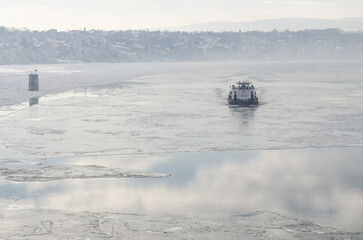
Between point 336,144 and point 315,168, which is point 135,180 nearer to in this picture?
point 315,168

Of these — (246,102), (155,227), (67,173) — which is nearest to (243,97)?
(246,102)

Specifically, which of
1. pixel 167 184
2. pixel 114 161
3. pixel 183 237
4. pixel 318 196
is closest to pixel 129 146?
pixel 114 161

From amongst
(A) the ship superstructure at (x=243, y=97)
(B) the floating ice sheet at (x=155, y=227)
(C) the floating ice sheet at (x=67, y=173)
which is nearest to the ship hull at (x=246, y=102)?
(A) the ship superstructure at (x=243, y=97)

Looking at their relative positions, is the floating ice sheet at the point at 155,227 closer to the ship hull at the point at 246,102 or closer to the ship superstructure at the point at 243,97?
the ship hull at the point at 246,102

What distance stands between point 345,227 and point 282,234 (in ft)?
6.80

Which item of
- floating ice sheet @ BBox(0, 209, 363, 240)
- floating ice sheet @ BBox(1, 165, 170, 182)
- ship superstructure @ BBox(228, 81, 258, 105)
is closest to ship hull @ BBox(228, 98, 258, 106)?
ship superstructure @ BBox(228, 81, 258, 105)

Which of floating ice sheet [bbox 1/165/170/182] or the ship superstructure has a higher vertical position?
the ship superstructure

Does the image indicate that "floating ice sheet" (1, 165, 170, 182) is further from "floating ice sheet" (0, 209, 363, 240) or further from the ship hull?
the ship hull

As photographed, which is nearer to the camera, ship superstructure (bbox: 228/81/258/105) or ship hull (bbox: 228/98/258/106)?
ship hull (bbox: 228/98/258/106)

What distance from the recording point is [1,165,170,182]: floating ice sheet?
25.0 metres

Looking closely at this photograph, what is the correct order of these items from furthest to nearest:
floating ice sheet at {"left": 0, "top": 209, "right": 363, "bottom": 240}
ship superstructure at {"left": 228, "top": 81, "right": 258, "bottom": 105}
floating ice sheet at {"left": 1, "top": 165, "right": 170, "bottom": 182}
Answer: ship superstructure at {"left": 228, "top": 81, "right": 258, "bottom": 105}
floating ice sheet at {"left": 1, "top": 165, "right": 170, "bottom": 182}
floating ice sheet at {"left": 0, "top": 209, "right": 363, "bottom": 240}

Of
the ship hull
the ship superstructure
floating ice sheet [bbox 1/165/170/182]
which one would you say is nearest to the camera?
floating ice sheet [bbox 1/165/170/182]


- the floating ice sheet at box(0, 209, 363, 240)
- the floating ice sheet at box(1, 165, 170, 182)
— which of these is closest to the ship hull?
the floating ice sheet at box(1, 165, 170, 182)

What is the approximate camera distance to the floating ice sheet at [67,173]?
24969mm
